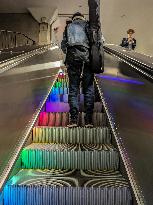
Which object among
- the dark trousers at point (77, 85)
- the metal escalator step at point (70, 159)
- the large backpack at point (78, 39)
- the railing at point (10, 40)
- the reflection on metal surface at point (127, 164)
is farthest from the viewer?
the railing at point (10, 40)

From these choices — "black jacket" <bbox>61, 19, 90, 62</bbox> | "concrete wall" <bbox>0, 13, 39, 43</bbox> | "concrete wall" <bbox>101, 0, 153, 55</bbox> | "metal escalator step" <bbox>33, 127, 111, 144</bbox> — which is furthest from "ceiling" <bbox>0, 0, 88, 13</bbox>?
"metal escalator step" <bbox>33, 127, 111, 144</bbox>

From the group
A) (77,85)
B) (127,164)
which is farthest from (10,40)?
(127,164)

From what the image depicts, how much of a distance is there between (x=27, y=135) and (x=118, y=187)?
1381mm

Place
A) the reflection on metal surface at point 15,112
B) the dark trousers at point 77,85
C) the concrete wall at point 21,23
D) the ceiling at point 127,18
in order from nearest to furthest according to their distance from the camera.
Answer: the reflection on metal surface at point 15,112 → the dark trousers at point 77,85 → the concrete wall at point 21,23 → the ceiling at point 127,18

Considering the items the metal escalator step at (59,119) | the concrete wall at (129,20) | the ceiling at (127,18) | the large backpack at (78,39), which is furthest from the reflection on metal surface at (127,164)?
the concrete wall at (129,20)

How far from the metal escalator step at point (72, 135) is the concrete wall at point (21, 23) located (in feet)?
51.7

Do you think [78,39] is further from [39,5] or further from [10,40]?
[39,5]

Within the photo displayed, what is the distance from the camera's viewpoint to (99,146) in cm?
412

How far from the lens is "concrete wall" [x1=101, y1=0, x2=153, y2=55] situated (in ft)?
69.0

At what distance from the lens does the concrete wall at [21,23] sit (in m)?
19.5

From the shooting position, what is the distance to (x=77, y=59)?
489 centimetres

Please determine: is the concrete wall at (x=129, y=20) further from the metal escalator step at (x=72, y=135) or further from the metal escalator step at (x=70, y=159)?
the metal escalator step at (x=70, y=159)

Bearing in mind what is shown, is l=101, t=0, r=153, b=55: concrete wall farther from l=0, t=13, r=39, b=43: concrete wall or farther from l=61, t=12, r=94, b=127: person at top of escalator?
l=61, t=12, r=94, b=127: person at top of escalator

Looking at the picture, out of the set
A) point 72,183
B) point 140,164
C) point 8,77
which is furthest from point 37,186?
point 8,77
